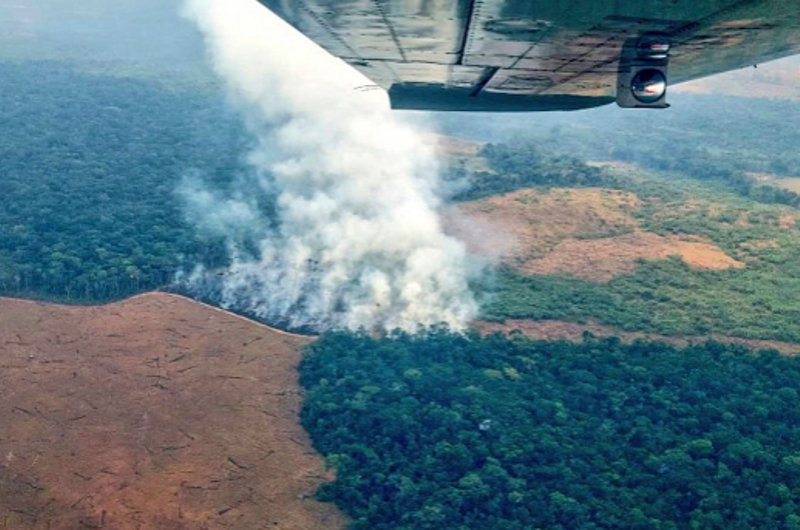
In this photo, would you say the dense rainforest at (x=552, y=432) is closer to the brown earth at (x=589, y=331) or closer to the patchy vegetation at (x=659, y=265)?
the brown earth at (x=589, y=331)

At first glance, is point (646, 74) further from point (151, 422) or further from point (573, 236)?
point (573, 236)

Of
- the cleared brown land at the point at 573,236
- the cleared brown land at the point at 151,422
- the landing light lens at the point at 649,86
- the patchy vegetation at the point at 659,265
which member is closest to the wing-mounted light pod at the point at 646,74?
the landing light lens at the point at 649,86

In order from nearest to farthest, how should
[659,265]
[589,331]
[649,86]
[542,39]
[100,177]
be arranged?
[542,39]
[649,86]
[589,331]
[659,265]
[100,177]

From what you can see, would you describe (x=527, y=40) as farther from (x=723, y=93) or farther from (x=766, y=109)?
(x=723, y=93)

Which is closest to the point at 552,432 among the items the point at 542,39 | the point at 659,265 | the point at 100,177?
the point at 659,265

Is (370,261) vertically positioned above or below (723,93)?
below

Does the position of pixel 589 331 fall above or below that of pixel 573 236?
below

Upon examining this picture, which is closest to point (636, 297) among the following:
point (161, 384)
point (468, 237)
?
point (468, 237)
